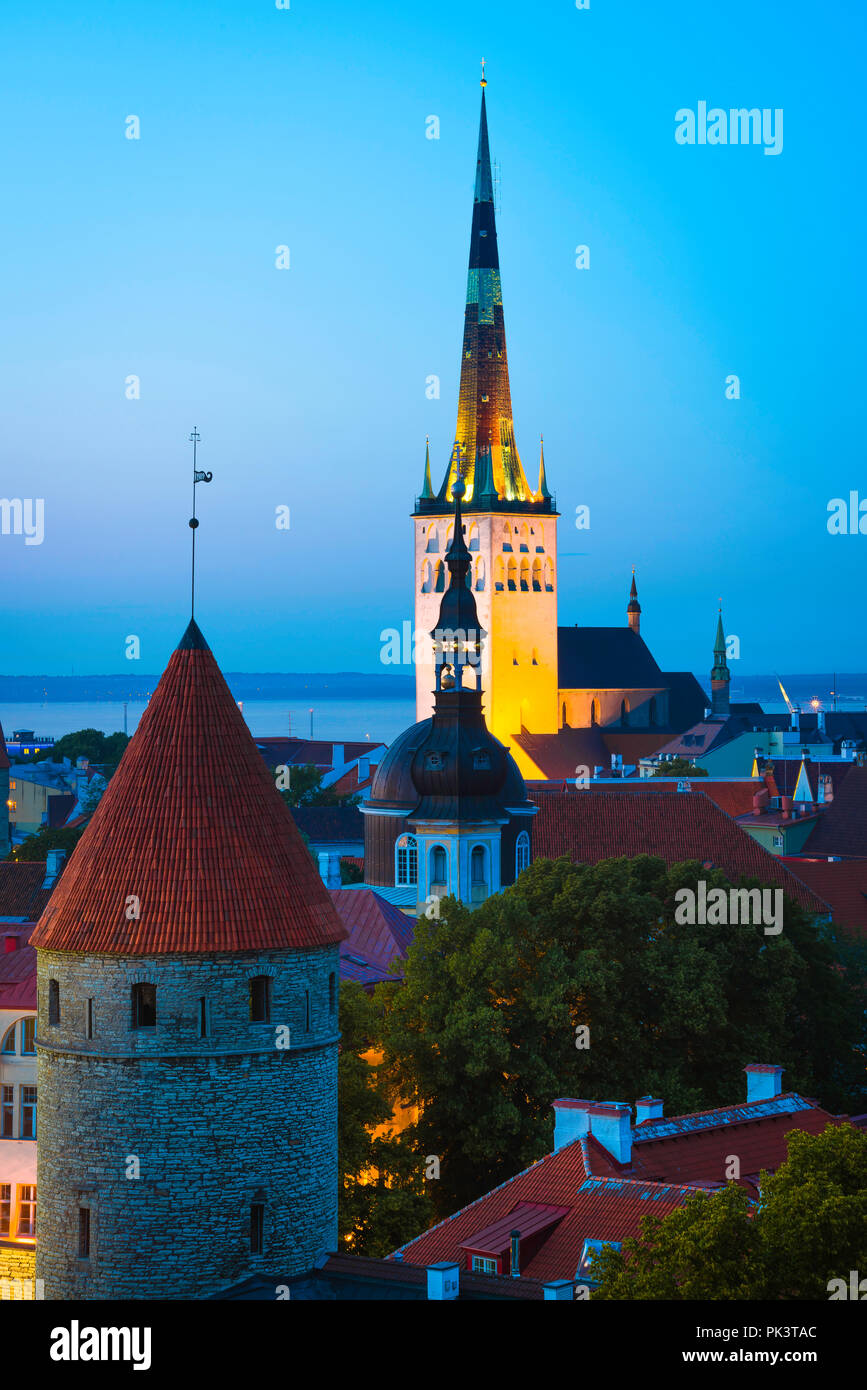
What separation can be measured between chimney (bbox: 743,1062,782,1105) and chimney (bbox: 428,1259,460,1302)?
46.0 feet

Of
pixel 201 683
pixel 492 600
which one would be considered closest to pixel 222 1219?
pixel 201 683

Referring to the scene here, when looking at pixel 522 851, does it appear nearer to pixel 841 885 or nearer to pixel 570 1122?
pixel 841 885

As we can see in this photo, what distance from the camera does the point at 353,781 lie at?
158 meters

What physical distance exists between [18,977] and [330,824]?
7491cm

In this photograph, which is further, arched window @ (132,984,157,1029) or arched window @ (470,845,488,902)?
arched window @ (470,845,488,902)

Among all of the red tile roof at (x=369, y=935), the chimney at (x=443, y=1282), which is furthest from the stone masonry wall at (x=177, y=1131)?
the red tile roof at (x=369, y=935)

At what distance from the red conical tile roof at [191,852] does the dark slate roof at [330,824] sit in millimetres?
87504

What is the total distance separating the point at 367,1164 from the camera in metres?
39.3

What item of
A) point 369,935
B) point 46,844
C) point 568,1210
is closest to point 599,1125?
point 568,1210

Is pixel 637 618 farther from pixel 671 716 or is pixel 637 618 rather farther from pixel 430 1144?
pixel 430 1144

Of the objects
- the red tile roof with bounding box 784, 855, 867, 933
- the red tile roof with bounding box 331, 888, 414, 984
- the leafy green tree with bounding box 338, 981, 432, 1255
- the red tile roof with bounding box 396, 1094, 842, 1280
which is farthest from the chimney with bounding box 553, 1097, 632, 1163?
the red tile roof with bounding box 784, 855, 867, 933

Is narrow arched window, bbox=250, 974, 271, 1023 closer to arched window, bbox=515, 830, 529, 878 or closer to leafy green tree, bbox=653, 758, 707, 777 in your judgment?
arched window, bbox=515, 830, 529, 878

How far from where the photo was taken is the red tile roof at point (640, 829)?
7681cm

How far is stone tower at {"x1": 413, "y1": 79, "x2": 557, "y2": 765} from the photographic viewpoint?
151000 mm
